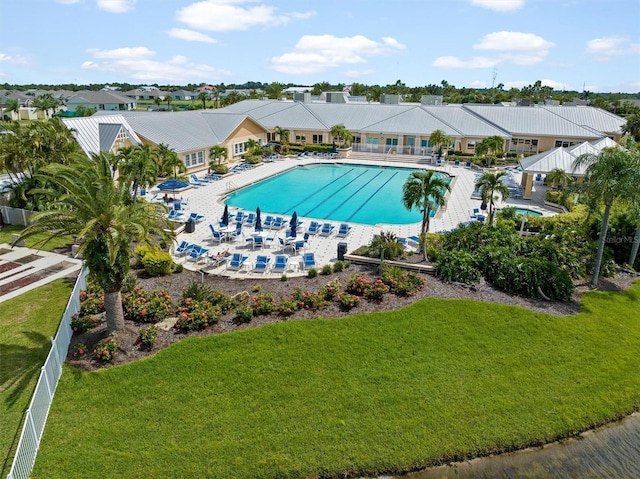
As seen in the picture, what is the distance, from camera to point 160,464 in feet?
30.8

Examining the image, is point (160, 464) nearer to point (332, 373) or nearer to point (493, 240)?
point (332, 373)

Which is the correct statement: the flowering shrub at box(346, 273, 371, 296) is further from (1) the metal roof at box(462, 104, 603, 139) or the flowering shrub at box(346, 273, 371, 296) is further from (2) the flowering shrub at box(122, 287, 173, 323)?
(1) the metal roof at box(462, 104, 603, 139)

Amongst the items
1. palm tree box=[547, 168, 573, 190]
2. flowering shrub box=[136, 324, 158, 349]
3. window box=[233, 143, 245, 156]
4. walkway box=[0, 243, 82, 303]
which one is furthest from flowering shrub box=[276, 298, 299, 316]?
window box=[233, 143, 245, 156]

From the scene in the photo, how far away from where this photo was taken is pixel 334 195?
3362 centimetres

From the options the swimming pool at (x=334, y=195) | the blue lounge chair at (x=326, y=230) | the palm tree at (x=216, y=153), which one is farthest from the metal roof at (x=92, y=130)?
the blue lounge chair at (x=326, y=230)

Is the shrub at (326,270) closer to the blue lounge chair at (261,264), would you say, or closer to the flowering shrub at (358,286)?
the flowering shrub at (358,286)

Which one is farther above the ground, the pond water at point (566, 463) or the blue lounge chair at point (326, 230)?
the blue lounge chair at point (326, 230)

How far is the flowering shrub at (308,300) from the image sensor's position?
597 inches

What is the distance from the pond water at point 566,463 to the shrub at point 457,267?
23.4 ft

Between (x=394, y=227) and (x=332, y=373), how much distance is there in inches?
575

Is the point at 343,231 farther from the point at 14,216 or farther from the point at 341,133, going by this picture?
the point at 341,133

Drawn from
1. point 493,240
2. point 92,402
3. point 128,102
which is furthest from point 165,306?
point 128,102

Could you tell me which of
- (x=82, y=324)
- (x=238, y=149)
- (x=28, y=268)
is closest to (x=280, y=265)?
(x=82, y=324)

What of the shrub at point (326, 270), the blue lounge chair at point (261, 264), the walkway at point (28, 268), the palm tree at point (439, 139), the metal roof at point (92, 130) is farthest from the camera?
the palm tree at point (439, 139)
